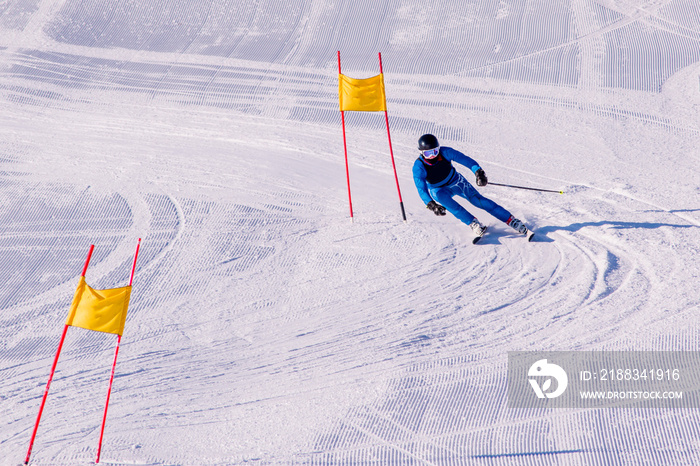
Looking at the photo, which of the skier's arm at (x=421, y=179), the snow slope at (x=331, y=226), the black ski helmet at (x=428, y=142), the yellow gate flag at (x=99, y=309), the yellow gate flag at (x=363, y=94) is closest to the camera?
the yellow gate flag at (x=99, y=309)

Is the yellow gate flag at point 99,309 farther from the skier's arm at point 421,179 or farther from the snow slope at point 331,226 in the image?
the skier's arm at point 421,179

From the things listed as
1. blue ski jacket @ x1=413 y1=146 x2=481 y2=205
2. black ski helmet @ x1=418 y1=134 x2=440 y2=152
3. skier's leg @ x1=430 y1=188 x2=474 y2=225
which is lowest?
skier's leg @ x1=430 y1=188 x2=474 y2=225

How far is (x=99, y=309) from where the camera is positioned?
160 inches

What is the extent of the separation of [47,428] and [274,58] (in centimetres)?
731

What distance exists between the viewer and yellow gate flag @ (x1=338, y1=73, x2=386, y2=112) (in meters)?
6.71

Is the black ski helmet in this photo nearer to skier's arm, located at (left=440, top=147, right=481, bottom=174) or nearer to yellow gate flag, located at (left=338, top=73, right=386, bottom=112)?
→ skier's arm, located at (left=440, top=147, right=481, bottom=174)

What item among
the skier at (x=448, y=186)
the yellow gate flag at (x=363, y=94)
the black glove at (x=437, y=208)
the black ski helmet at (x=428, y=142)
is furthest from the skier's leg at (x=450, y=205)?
the yellow gate flag at (x=363, y=94)

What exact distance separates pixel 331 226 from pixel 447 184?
51.6 inches

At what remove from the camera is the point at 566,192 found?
7062 mm

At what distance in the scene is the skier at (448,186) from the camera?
6.22m

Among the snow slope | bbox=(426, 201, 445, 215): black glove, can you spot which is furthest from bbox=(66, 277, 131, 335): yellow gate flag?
bbox=(426, 201, 445, 215): black glove

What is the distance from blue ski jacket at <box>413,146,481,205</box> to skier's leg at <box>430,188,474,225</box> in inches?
2.3

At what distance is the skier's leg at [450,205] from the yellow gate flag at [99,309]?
11.0 ft

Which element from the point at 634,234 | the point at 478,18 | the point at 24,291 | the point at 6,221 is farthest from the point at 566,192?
the point at 6,221
